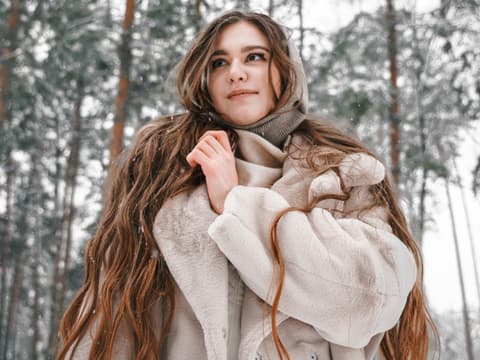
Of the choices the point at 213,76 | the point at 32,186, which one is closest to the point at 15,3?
the point at 32,186

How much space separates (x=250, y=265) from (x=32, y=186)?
45.7 feet

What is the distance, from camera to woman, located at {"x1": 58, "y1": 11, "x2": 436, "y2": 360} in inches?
69.1

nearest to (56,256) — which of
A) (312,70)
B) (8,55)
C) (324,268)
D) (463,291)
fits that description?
(8,55)

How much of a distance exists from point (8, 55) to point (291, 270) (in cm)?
860

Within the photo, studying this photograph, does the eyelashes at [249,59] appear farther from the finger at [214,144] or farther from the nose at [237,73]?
the finger at [214,144]

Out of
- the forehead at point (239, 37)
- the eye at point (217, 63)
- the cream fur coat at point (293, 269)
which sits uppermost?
the forehead at point (239, 37)

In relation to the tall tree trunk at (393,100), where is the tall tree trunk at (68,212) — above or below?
below

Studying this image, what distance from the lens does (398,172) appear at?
29.6 feet

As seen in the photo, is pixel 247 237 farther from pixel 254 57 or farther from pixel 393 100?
pixel 393 100

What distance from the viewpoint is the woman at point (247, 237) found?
175 cm

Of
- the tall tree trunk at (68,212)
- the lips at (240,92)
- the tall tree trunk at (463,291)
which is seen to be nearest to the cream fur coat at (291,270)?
the lips at (240,92)

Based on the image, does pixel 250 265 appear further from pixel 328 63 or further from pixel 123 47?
pixel 328 63

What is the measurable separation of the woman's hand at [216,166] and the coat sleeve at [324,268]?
176 millimetres

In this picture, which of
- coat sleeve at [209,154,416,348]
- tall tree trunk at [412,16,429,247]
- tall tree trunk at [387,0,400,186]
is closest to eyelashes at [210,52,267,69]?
coat sleeve at [209,154,416,348]
